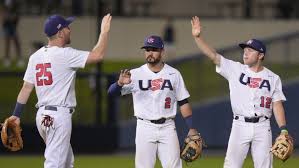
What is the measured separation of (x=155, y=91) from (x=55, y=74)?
4.02ft

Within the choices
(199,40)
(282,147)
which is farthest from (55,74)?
(282,147)

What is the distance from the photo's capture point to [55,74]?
12.2 metres

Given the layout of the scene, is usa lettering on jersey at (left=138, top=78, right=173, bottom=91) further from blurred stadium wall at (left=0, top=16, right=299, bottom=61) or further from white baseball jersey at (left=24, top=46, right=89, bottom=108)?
blurred stadium wall at (left=0, top=16, right=299, bottom=61)

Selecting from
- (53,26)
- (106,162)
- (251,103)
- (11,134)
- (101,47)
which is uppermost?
(53,26)

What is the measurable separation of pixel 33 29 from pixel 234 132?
18.2 metres

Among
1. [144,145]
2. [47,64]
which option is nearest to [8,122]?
[47,64]

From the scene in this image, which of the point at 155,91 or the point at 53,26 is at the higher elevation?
the point at 53,26

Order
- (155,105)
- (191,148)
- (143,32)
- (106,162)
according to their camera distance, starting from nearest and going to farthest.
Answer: (155,105)
(191,148)
(106,162)
(143,32)

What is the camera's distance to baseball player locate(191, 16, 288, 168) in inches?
508

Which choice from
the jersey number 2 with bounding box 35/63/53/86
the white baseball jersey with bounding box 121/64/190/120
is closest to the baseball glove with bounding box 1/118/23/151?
the jersey number 2 with bounding box 35/63/53/86

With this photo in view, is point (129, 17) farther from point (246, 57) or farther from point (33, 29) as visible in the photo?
point (246, 57)

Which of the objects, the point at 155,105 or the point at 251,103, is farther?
the point at 251,103

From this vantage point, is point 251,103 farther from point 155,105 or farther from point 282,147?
point 155,105

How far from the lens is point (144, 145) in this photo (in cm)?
1249
